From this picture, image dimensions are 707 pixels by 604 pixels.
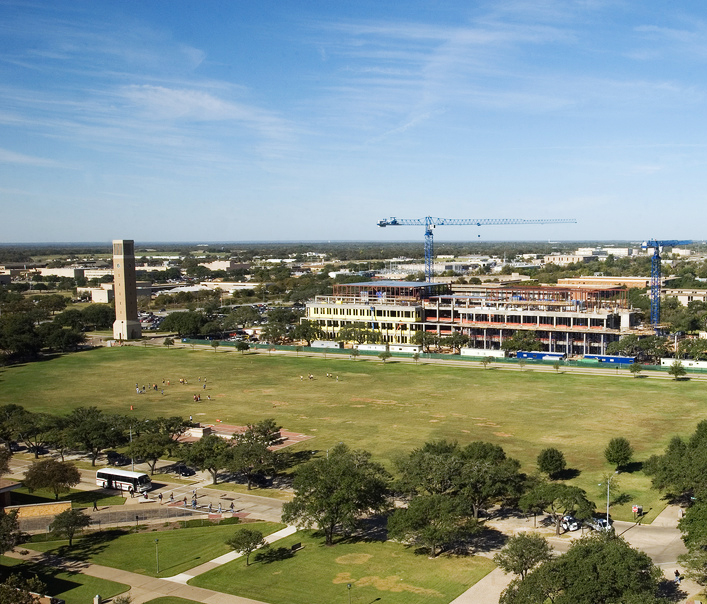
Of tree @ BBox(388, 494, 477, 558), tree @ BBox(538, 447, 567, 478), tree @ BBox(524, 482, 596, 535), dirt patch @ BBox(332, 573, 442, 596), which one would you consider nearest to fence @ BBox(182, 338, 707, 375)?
tree @ BBox(538, 447, 567, 478)

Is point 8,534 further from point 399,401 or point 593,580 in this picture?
point 399,401

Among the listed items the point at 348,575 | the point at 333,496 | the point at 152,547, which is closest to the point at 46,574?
the point at 152,547

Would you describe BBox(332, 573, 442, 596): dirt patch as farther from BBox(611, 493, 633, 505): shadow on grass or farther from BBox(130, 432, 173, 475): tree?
BBox(130, 432, 173, 475): tree

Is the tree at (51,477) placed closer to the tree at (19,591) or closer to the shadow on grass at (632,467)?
the tree at (19,591)

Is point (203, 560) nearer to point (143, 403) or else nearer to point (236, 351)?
point (143, 403)

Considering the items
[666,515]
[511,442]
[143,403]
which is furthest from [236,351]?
[666,515]

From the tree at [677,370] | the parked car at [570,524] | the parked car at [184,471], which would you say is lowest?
the parked car at [184,471]

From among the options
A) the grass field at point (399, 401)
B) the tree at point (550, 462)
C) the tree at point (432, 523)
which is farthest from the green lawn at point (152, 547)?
the tree at point (550, 462)
